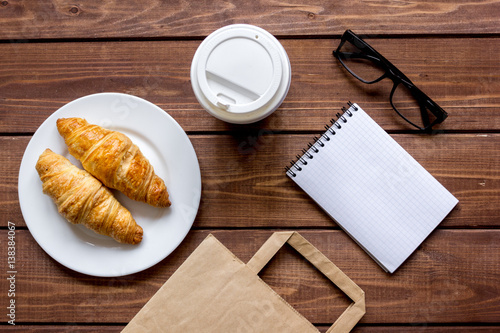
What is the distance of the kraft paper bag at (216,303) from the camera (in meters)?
0.85

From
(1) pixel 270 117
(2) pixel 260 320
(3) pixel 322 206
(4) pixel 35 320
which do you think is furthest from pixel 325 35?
(4) pixel 35 320

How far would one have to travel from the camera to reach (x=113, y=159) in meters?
0.81

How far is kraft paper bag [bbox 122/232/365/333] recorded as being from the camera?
85 cm

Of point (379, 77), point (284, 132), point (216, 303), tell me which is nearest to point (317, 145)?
point (284, 132)

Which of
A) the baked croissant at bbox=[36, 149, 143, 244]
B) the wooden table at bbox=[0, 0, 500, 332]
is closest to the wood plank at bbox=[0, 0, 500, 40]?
the wooden table at bbox=[0, 0, 500, 332]

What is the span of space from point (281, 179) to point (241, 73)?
0.80 ft

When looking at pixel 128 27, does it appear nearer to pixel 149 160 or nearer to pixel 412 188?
pixel 149 160

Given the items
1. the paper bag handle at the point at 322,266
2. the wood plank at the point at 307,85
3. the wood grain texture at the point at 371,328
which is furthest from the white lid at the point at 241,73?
the wood grain texture at the point at 371,328

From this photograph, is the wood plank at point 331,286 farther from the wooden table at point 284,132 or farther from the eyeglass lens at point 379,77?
the eyeglass lens at point 379,77

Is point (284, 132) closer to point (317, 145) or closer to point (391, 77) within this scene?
point (317, 145)

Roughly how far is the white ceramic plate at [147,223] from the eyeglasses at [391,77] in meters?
0.38

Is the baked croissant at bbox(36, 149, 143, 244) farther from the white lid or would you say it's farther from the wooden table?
the white lid

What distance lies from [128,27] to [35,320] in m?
0.63

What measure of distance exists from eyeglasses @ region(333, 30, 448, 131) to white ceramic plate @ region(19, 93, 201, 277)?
0.38 metres
